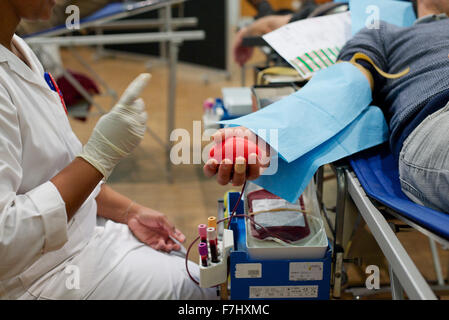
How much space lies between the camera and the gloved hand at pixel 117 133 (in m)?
0.76

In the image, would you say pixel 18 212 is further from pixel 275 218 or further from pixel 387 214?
pixel 387 214

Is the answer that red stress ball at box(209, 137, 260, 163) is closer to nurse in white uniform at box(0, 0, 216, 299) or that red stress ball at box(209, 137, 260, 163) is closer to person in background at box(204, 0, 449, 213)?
person in background at box(204, 0, 449, 213)

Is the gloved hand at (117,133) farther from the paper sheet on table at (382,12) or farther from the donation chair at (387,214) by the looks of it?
the paper sheet on table at (382,12)

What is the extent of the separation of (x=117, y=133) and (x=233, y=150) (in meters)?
0.24

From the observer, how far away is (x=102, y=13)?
1872 mm

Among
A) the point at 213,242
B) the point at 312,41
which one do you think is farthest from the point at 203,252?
the point at 312,41

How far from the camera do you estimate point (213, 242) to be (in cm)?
73

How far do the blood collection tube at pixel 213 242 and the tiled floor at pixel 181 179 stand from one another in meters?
0.12

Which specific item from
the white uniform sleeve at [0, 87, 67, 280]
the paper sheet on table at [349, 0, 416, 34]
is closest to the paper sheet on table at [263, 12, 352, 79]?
the paper sheet on table at [349, 0, 416, 34]

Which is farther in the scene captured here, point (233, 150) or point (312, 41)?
point (312, 41)

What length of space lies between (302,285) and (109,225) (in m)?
0.48

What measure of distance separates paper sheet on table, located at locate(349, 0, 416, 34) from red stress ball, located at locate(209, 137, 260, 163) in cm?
69

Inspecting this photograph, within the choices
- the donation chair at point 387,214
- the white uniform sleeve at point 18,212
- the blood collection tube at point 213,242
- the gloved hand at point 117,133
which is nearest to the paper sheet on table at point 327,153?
the donation chair at point 387,214
